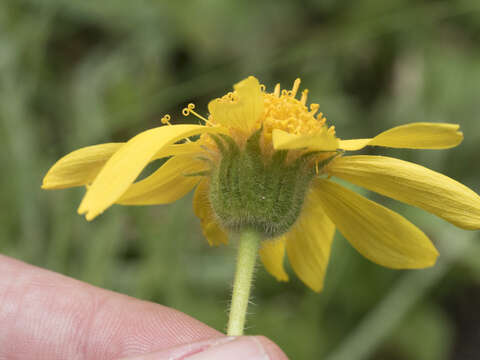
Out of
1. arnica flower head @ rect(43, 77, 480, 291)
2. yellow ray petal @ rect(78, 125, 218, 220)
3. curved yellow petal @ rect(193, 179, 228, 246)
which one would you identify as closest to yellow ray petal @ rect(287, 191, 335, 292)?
arnica flower head @ rect(43, 77, 480, 291)

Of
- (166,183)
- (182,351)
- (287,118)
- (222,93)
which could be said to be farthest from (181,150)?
(222,93)

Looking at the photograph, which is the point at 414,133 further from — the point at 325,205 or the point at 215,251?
the point at 215,251

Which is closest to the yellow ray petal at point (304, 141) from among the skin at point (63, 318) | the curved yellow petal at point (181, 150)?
the curved yellow petal at point (181, 150)

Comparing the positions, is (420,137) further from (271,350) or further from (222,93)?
(222,93)

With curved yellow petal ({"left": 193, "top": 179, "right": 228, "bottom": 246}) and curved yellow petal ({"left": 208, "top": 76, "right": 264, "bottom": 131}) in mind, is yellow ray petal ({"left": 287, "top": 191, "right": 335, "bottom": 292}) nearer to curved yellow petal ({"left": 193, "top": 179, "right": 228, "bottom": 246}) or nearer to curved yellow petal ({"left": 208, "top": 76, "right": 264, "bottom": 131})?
curved yellow petal ({"left": 193, "top": 179, "right": 228, "bottom": 246})

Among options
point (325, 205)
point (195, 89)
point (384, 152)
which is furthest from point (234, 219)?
point (195, 89)

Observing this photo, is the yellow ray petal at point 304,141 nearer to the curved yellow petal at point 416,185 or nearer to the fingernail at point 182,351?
the curved yellow petal at point 416,185
